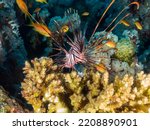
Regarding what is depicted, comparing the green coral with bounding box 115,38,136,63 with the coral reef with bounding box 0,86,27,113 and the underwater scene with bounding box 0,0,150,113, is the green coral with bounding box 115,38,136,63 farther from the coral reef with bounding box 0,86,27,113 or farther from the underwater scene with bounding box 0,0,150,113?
the coral reef with bounding box 0,86,27,113

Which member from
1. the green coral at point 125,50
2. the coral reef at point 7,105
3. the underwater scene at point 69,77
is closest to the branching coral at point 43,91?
the underwater scene at point 69,77

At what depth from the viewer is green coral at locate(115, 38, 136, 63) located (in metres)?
5.53

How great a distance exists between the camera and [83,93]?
3.80m

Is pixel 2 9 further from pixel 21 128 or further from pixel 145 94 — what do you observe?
→ pixel 145 94

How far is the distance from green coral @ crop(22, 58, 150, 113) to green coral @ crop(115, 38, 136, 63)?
1.78 m

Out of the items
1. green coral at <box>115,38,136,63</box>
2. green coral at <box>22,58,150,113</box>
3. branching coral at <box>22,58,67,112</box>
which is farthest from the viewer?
green coral at <box>115,38,136,63</box>

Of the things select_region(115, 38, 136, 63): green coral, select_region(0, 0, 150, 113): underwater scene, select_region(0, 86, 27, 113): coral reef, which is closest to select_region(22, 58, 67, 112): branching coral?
select_region(0, 0, 150, 113): underwater scene

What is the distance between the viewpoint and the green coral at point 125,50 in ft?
18.1

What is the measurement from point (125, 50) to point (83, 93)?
2.04 meters

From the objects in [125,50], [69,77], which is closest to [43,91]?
[69,77]

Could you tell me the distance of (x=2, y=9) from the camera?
5.19 m

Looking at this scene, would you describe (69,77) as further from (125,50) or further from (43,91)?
(125,50)

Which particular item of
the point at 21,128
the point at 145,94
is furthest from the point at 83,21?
the point at 21,128

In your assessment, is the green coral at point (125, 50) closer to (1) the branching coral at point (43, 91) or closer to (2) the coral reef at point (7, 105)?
(1) the branching coral at point (43, 91)
